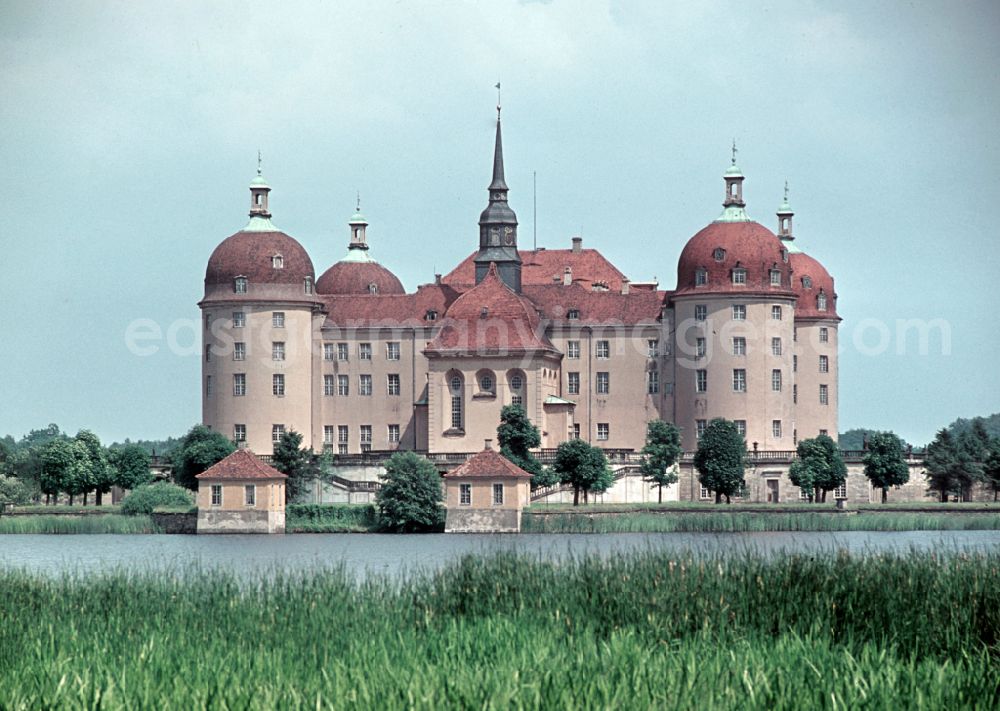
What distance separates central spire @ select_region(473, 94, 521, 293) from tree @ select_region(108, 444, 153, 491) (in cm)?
1896

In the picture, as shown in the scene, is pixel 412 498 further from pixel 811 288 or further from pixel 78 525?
pixel 811 288

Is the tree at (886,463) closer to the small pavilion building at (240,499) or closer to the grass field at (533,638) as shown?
the small pavilion building at (240,499)

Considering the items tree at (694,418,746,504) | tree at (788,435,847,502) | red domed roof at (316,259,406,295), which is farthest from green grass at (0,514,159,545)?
red domed roof at (316,259,406,295)

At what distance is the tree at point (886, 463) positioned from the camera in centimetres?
7906

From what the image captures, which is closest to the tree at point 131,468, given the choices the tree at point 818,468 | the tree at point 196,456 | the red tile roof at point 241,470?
the tree at point 196,456

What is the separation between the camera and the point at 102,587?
26.4m

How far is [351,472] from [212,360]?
811 centimetres

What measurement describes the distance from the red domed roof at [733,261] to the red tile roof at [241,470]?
2368cm

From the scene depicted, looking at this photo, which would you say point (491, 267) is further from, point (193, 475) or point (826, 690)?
point (826, 690)

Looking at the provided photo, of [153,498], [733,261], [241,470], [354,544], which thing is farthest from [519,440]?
[354,544]

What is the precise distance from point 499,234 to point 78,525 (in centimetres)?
3140

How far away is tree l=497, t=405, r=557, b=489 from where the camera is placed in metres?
75.4

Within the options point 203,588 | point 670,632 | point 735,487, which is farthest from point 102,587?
point 735,487

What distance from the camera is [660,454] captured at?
3014 inches
